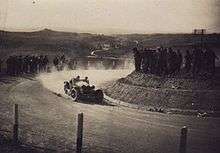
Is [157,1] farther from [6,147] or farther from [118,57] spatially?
[6,147]

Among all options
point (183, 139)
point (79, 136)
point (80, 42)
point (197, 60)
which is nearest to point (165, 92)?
point (197, 60)

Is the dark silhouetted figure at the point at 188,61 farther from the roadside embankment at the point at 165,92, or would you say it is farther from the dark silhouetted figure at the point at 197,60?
the roadside embankment at the point at 165,92

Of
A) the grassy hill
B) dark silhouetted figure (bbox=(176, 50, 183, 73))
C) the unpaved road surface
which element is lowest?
the unpaved road surface

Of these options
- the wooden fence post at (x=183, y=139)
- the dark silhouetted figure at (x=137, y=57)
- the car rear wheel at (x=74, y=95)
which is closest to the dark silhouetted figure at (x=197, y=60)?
the dark silhouetted figure at (x=137, y=57)

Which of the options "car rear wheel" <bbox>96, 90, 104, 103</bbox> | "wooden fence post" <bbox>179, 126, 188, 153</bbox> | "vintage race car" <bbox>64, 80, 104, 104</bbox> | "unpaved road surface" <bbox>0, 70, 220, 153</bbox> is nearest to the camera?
"wooden fence post" <bbox>179, 126, 188, 153</bbox>

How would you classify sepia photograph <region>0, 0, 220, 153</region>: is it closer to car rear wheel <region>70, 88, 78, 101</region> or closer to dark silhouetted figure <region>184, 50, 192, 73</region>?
dark silhouetted figure <region>184, 50, 192, 73</region>

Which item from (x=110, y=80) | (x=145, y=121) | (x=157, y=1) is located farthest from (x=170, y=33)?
(x=110, y=80)

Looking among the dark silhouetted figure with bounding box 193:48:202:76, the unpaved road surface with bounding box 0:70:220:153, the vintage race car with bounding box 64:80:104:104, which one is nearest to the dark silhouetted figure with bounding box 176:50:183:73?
the dark silhouetted figure with bounding box 193:48:202:76

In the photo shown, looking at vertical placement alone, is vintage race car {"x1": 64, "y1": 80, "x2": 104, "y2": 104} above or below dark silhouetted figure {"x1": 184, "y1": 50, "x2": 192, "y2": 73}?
below
